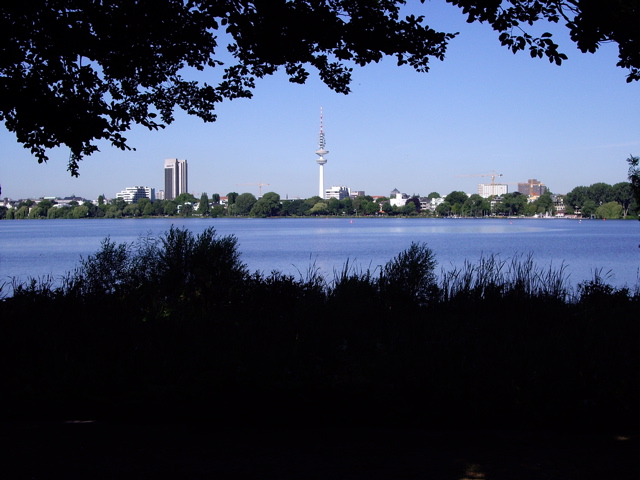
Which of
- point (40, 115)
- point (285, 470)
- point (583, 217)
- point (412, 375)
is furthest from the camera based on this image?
point (583, 217)

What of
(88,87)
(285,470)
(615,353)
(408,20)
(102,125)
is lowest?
(285,470)

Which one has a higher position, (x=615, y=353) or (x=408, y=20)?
(x=408, y=20)

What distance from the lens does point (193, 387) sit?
608 centimetres

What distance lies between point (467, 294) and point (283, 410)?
6036mm

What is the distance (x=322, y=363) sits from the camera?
21.5 ft

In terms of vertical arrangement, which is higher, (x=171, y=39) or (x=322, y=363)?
(x=171, y=39)

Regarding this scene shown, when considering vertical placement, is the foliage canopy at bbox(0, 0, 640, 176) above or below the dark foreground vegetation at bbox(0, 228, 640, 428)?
above

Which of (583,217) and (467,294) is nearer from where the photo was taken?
(467,294)

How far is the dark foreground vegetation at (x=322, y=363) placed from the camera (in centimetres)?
587

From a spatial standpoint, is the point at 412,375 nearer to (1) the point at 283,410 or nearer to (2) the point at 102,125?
(1) the point at 283,410

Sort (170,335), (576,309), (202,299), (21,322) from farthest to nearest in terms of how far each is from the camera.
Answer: (202,299), (576,309), (21,322), (170,335)

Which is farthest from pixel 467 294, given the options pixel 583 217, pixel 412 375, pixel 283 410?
pixel 583 217

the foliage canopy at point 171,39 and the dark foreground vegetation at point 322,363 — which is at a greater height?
the foliage canopy at point 171,39

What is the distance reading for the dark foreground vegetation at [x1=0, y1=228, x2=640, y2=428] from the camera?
5871 millimetres
